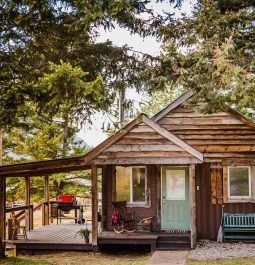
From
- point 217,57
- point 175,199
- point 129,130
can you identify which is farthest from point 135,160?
point 217,57

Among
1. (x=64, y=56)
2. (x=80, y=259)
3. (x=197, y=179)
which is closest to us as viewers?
(x=64, y=56)

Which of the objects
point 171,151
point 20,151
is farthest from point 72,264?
point 20,151

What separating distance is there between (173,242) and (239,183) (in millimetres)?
3580

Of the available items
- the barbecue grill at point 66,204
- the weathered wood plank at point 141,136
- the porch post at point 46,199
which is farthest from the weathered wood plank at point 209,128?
the porch post at point 46,199

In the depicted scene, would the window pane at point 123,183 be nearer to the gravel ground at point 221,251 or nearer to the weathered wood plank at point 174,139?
the weathered wood plank at point 174,139

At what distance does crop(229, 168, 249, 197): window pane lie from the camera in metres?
18.4

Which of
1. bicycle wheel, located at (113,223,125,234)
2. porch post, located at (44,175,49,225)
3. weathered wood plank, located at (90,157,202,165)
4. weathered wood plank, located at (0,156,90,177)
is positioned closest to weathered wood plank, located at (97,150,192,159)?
weathered wood plank, located at (90,157,202,165)

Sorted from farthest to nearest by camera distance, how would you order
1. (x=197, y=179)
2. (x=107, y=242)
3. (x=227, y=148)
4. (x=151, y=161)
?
(x=197, y=179) < (x=227, y=148) < (x=107, y=242) < (x=151, y=161)

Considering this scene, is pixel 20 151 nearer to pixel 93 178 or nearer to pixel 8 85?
pixel 93 178

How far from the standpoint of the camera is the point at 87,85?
467 inches

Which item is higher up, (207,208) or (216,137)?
(216,137)

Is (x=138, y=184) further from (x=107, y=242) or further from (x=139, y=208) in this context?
(x=107, y=242)

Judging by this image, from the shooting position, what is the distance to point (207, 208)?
60.3ft

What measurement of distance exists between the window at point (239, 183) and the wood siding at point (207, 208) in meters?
0.37
